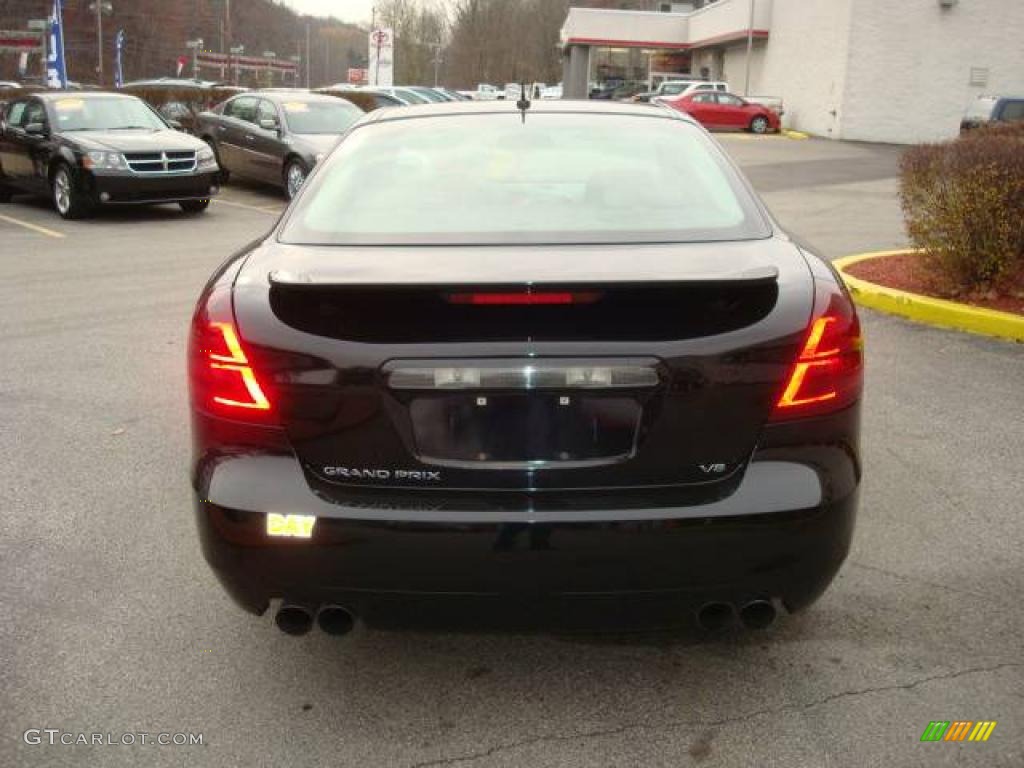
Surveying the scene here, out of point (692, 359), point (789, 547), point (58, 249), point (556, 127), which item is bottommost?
point (58, 249)

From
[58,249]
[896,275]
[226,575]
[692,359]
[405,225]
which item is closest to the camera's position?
[692,359]

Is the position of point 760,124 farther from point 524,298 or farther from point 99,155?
point 524,298

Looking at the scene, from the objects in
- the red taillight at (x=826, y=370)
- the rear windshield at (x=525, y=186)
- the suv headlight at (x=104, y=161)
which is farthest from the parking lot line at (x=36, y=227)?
the red taillight at (x=826, y=370)

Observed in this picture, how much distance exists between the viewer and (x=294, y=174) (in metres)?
16.1

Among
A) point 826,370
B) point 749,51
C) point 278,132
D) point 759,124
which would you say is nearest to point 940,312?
point 826,370

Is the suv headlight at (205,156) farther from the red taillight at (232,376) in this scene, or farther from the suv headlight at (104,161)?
the red taillight at (232,376)

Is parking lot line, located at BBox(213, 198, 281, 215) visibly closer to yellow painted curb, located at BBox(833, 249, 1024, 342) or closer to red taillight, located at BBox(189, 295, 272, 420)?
yellow painted curb, located at BBox(833, 249, 1024, 342)

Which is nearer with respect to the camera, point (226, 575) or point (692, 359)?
point (692, 359)

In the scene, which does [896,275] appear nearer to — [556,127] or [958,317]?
[958,317]

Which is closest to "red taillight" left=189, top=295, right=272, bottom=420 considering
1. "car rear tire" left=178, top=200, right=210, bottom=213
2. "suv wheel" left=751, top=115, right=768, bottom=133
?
"car rear tire" left=178, top=200, right=210, bottom=213

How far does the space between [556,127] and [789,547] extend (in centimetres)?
188

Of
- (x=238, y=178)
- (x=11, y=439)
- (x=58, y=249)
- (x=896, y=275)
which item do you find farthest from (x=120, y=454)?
(x=238, y=178)

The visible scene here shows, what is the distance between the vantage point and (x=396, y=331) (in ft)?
8.46

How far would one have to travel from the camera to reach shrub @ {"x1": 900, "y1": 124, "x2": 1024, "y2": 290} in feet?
25.0
